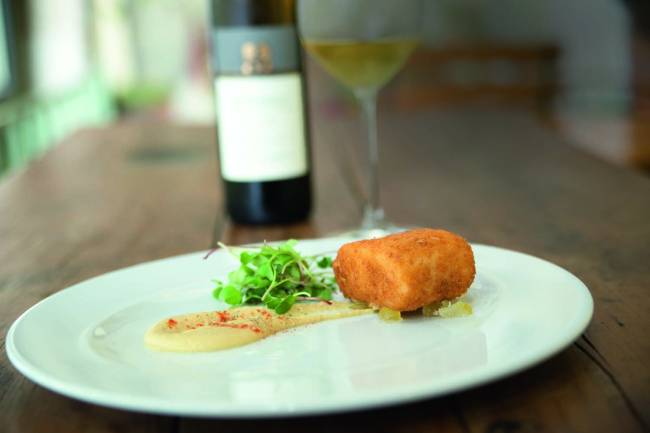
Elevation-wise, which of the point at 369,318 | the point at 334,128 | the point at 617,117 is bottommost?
the point at 617,117

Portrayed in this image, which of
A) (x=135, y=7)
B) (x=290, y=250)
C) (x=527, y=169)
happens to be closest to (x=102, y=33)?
(x=135, y=7)

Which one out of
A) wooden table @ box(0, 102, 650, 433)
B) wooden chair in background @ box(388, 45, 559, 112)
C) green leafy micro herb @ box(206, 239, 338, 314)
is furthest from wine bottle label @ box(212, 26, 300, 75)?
wooden chair in background @ box(388, 45, 559, 112)

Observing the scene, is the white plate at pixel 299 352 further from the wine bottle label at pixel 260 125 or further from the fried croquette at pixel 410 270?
the wine bottle label at pixel 260 125

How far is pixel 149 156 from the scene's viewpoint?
2.20 meters

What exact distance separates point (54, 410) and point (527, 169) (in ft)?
4.25

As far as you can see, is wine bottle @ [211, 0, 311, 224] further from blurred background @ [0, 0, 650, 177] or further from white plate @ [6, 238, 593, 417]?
blurred background @ [0, 0, 650, 177]

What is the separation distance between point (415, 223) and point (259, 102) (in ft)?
0.92

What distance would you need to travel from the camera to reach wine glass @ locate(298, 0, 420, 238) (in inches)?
45.3

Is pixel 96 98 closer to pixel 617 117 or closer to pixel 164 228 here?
pixel 617 117

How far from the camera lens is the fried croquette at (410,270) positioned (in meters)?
0.72

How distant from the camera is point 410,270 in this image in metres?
0.72

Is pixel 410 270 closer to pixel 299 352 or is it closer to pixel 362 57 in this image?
pixel 299 352

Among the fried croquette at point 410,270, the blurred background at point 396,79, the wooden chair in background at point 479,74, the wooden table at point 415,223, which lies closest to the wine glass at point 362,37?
the wooden table at point 415,223

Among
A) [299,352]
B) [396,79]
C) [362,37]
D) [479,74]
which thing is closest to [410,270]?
[299,352]
